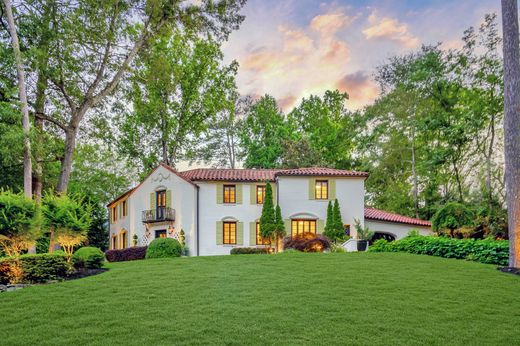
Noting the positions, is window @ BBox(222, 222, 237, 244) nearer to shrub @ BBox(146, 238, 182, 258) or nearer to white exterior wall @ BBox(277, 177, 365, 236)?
white exterior wall @ BBox(277, 177, 365, 236)

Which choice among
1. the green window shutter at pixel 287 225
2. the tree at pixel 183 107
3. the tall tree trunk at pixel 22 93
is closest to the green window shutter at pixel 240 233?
the green window shutter at pixel 287 225

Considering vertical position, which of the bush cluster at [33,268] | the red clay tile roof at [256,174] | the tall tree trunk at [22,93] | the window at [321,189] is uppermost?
the tall tree trunk at [22,93]

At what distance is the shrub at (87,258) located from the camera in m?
11.1

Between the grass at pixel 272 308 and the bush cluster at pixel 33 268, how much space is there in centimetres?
100

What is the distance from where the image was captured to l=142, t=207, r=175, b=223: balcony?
21.2m

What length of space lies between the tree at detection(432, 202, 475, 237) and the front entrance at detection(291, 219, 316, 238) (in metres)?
7.04

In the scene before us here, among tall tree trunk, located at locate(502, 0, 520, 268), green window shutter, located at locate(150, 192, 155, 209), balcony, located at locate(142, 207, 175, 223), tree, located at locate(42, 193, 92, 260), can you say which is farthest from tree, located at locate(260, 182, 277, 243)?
tall tree trunk, located at locate(502, 0, 520, 268)

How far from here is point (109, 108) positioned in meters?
18.5

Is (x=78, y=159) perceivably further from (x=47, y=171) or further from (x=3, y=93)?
(x=3, y=93)

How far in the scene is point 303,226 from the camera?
21.4 m

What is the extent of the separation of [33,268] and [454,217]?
53.2 ft

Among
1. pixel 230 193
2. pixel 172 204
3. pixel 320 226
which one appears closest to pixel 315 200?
pixel 320 226

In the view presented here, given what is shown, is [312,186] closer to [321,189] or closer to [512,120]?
[321,189]

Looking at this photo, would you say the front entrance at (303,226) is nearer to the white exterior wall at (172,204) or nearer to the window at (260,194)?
the window at (260,194)
